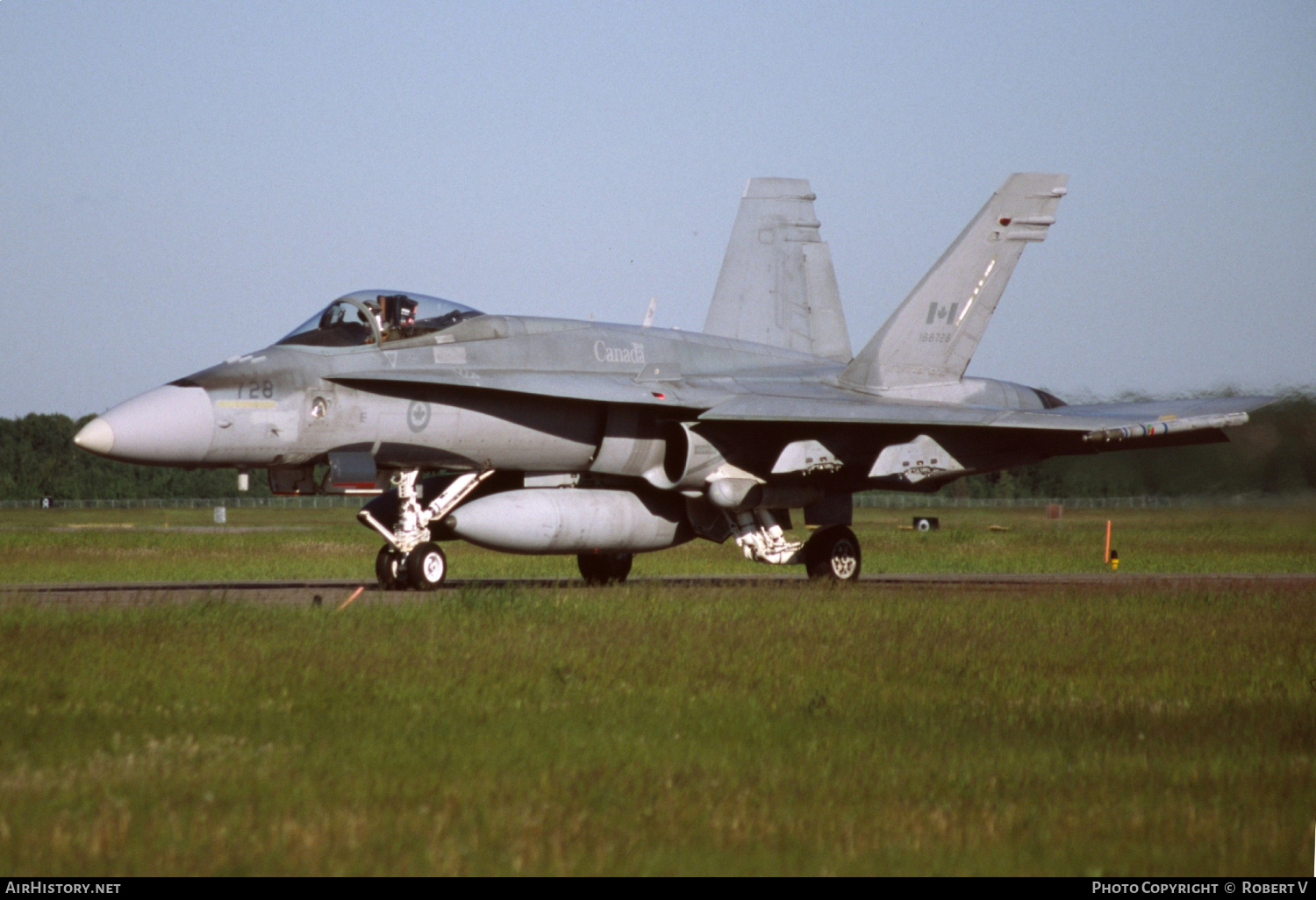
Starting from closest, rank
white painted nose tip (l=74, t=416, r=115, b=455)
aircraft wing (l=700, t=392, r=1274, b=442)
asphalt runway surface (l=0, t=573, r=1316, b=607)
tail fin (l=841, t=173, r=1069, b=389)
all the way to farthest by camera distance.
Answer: white painted nose tip (l=74, t=416, r=115, b=455) → asphalt runway surface (l=0, t=573, r=1316, b=607) → aircraft wing (l=700, t=392, r=1274, b=442) → tail fin (l=841, t=173, r=1069, b=389)

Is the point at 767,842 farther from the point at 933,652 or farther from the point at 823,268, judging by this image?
the point at 823,268

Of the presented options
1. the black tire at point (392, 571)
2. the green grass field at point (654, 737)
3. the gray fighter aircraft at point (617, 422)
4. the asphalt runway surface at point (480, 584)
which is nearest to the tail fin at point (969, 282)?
the gray fighter aircraft at point (617, 422)

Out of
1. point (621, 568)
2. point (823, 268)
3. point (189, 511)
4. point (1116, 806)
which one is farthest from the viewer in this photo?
point (189, 511)

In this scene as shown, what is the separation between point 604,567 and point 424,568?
3.37 m

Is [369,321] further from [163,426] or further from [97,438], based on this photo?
[97,438]

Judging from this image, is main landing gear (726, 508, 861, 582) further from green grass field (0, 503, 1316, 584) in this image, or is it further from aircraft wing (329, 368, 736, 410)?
green grass field (0, 503, 1316, 584)

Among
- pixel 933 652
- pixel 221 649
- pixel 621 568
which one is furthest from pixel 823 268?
pixel 221 649

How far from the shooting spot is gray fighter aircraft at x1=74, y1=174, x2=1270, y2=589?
44.6 ft

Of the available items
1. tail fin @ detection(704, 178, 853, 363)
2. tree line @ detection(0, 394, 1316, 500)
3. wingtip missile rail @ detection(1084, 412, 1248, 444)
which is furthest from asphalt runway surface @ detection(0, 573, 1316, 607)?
tail fin @ detection(704, 178, 853, 363)

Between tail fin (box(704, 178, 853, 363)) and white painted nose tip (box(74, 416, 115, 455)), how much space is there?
1057cm

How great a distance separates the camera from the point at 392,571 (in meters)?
14.2

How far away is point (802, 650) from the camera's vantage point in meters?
9.61

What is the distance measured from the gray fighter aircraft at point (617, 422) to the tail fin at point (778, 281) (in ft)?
9.08

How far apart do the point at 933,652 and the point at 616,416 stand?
20.8 feet
